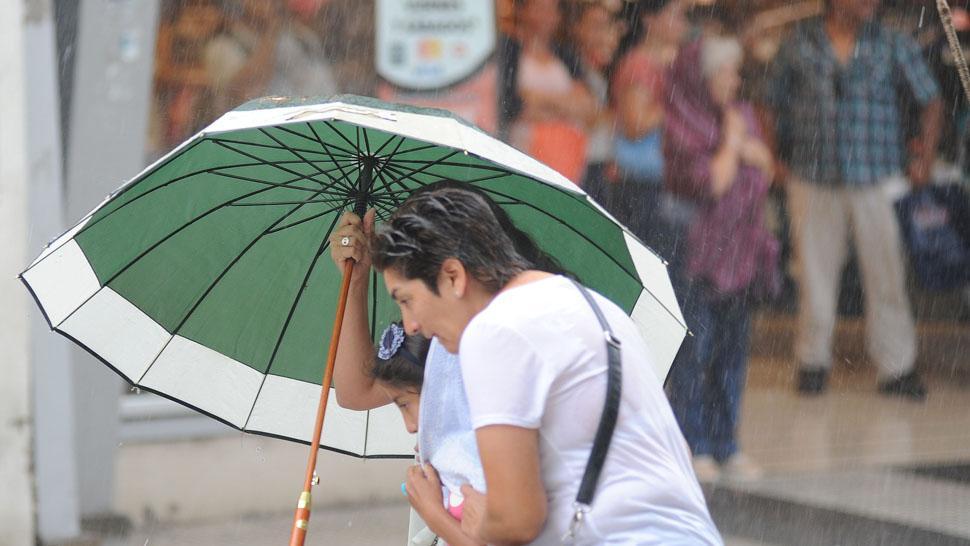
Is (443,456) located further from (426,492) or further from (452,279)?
(452,279)

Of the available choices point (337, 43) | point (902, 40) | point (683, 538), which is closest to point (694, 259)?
point (337, 43)

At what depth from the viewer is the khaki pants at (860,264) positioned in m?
9.32

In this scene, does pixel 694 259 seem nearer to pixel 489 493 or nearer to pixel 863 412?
pixel 863 412

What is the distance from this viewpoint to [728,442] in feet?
24.3

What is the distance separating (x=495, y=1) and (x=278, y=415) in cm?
414

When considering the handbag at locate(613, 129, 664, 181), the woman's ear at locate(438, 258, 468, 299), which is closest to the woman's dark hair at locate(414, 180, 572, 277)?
the woman's ear at locate(438, 258, 468, 299)

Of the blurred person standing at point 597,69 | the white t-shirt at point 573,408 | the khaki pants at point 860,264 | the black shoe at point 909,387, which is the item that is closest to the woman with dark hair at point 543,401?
the white t-shirt at point 573,408

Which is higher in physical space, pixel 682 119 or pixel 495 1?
pixel 495 1

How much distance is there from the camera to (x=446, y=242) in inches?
102

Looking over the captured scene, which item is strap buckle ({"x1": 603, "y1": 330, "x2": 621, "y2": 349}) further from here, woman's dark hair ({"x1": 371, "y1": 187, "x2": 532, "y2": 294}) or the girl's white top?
the girl's white top

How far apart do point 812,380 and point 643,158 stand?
2899mm

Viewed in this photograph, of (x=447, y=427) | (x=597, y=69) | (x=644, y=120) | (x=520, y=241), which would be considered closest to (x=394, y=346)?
(x=447, y=427)

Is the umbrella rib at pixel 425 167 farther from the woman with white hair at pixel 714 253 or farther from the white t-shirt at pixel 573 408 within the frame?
the woman with white hair at pixel 714 253

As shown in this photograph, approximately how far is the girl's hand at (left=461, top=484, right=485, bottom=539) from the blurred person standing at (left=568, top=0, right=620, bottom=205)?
4.89 meters
